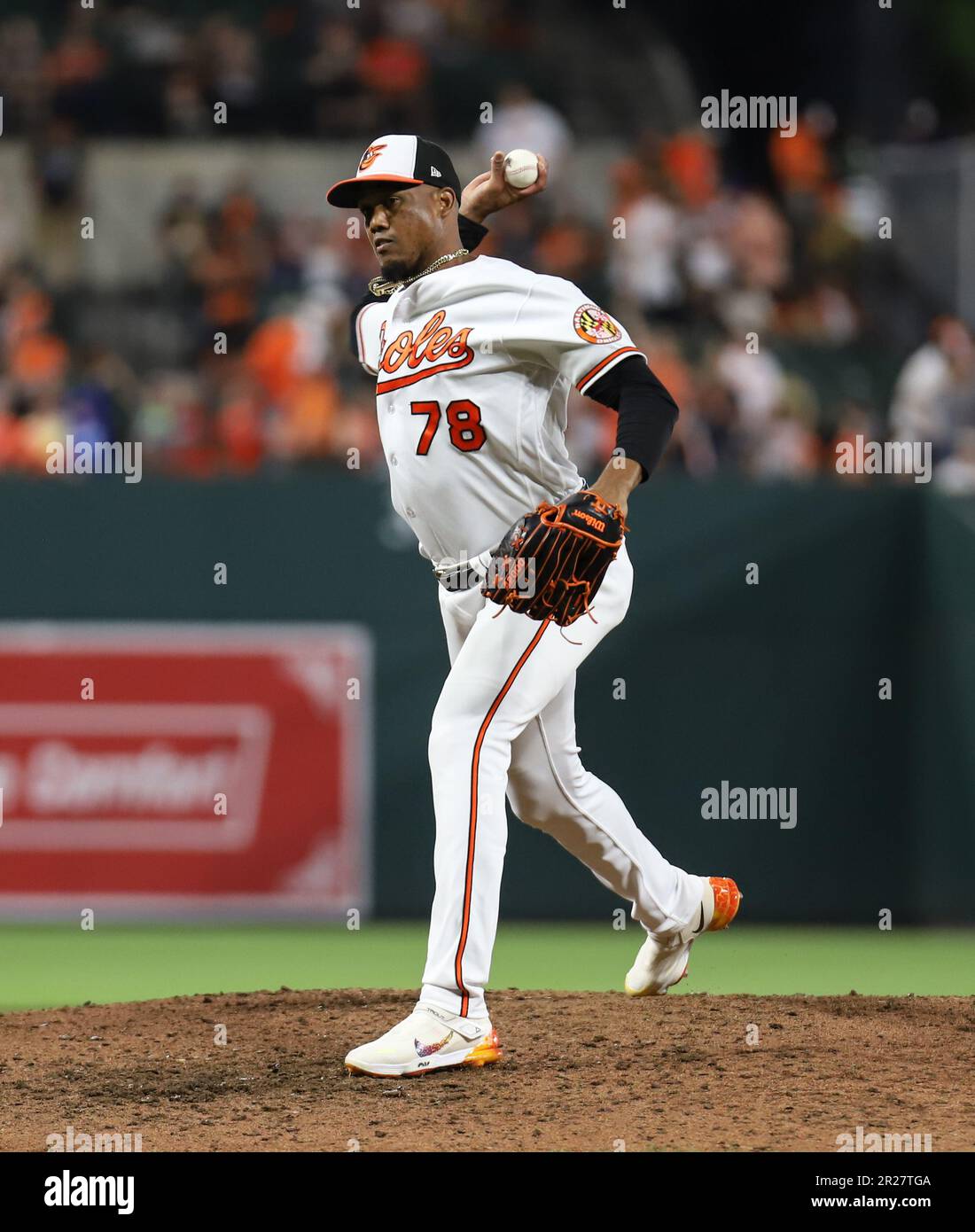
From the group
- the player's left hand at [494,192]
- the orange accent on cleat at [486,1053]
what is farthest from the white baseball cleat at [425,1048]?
the player's left hand at [494,192]

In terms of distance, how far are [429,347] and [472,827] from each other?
46.4 inches

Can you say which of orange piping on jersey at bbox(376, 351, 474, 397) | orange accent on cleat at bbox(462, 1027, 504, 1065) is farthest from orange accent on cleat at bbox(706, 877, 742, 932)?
orange piping on jersey at bbox(376, 351, 474, 397)

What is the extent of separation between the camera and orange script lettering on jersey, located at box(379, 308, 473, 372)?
15.1 feet

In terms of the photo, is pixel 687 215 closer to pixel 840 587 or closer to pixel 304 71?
pixel 304 71

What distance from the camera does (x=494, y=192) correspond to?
5.20 m

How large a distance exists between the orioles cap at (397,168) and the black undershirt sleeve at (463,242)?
308 mm

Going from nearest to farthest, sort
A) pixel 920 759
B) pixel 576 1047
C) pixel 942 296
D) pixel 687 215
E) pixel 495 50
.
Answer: pixel 576 1047 → pixel 920 759 → pixel 942 296 → pixel 687 215 → pixel 495 50

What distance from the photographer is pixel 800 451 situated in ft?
34.7

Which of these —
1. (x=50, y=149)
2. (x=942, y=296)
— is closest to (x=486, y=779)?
(x=942, y=296)

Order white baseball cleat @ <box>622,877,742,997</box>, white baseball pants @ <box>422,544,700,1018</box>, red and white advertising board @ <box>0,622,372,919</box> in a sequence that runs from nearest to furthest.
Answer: white baseball pants @ <box>422,544,700,1018</box> → white baseball cleat @ <box>622,877,742,997</box> → red and white advertising board @ <box>0,622,372,919</box>

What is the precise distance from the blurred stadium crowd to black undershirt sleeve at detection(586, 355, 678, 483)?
12.8ft

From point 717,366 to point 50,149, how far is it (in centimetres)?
518

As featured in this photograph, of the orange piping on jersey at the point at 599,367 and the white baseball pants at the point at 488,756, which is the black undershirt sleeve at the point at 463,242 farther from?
the white baseball pants at the point at 488,756

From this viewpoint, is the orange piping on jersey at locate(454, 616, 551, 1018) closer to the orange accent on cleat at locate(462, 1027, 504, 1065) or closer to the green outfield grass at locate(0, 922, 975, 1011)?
the orange accent on cleat at locate(462, 1027, 504, 1065)
